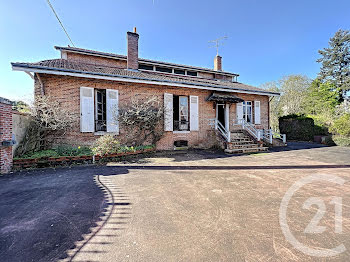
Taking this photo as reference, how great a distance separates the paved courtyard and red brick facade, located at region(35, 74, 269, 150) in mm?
3777

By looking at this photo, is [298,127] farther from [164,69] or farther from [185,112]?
[164,69]

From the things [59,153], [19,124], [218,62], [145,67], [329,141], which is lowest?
[59,153]

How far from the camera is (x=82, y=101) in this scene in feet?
24.7

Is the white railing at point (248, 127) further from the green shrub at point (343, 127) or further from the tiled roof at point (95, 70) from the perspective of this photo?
the green shrub at point (343, 127)

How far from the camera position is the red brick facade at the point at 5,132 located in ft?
15.4

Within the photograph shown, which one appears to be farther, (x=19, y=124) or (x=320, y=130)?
(x=320, y=130)

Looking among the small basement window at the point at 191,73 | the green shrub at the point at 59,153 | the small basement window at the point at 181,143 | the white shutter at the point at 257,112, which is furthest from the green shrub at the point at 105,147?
the white shutter at the point at 257,112

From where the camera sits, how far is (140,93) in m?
8.65

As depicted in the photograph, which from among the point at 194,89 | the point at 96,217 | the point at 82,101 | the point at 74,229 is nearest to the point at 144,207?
the point at 96,217

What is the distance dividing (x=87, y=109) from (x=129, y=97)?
223 cm

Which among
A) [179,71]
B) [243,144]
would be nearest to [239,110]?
[243,144]

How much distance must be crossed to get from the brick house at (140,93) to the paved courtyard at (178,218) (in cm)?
413

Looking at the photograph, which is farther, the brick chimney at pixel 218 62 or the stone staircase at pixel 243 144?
the brick chimney at pixel 218 62
